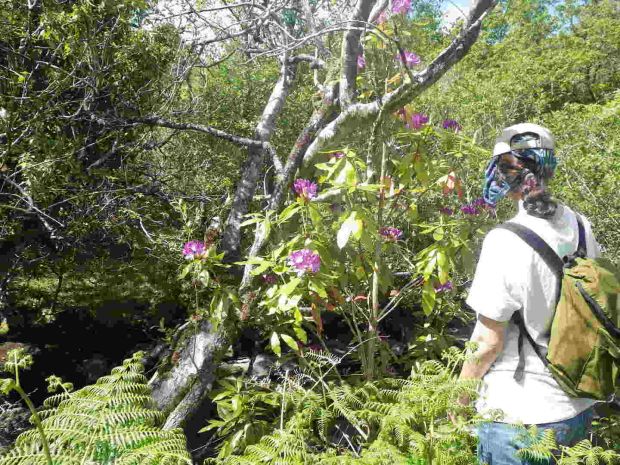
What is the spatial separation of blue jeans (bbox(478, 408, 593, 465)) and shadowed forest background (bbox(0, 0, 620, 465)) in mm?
57

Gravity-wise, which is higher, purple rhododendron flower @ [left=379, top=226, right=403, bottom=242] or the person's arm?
purple rhododendron flower @ [left=379, top=226, right=403, bottom=242]

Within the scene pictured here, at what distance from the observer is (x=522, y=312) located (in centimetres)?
145

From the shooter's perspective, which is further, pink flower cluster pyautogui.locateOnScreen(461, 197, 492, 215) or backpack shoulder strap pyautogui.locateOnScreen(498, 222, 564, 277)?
pink flower cluster pyautogui.locateOnScreen(461, 197, 492, 215)

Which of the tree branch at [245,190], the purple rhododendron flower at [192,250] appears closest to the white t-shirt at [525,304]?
the purple rhododendron flower at [192,250]

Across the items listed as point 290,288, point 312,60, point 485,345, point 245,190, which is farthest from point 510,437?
point 312,60

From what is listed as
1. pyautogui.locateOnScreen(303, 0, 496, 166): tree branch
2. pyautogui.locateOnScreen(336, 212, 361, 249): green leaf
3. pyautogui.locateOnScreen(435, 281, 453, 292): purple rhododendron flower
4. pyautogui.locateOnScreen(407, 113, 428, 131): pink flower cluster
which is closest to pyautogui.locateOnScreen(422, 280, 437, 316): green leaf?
pyautogui.locateOnScreen(435, 281, 453, 292): purple rhododendron flower

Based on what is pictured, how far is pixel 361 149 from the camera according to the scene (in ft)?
12.6

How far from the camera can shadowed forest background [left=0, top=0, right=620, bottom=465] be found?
Result: 1840 mm

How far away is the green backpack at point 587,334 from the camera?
1.36 metres

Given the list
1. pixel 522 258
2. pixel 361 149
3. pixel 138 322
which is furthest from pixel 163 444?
A: pixel 138 322

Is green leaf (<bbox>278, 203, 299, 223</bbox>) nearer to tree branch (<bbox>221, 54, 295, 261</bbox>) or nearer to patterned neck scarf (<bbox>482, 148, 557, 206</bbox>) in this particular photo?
tree branch (<bbox>221, 54, 295, 261</bbox>)

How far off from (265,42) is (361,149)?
114 cm

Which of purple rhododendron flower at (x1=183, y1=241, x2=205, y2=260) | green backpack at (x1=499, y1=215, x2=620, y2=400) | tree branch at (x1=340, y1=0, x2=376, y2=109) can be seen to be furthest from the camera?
purple rhododendron flower at (x1=183, y1=241, x2=205, y2=260)

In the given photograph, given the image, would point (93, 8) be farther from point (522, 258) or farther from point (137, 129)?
point (522, 258)
